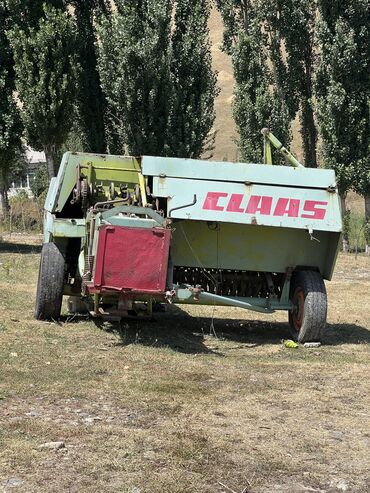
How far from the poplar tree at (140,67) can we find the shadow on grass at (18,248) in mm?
4208

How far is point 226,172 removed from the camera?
21.6ft

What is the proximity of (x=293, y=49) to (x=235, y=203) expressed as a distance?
17.9m

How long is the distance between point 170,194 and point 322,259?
1.84 meters

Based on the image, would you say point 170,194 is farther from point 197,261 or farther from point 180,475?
point 180,475

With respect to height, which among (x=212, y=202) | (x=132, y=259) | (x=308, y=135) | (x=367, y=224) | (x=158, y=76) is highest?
(x=158, y=76)

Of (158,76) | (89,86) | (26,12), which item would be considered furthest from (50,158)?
(26,12)

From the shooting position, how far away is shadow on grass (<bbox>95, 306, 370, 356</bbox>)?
6.73 metres

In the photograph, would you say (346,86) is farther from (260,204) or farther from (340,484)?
(340,484)

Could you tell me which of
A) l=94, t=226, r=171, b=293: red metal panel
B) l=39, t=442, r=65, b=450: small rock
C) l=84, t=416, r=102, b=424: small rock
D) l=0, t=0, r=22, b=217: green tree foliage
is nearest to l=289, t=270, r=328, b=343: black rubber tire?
l=94, t=226, r=171, b=293: red metal panel

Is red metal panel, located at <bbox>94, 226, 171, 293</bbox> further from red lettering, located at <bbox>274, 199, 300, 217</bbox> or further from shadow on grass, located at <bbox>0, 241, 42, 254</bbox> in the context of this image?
shadow on grass, located at <bbox>0, 241, 42, 254</bbox>

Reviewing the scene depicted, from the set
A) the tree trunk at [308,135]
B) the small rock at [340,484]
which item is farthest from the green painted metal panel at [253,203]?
the tree trunk at [308,135]

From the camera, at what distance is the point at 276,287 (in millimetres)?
7523

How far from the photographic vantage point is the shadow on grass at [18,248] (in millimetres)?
17650

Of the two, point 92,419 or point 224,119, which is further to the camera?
point 224,119
